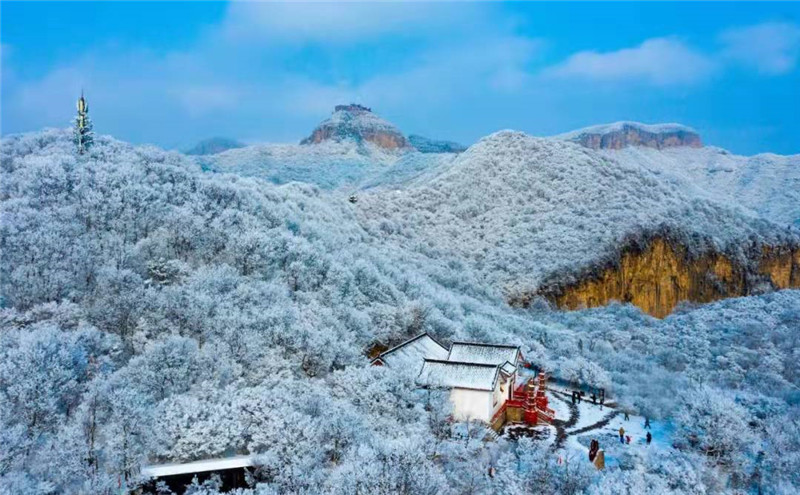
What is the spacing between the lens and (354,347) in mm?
39781

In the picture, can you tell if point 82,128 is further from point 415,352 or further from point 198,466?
point 198,466

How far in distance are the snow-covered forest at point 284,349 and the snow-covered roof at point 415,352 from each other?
205 cm

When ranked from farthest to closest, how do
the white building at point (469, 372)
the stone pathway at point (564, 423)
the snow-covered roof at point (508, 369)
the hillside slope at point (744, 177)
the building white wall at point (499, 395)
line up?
the hillside slope at point (744, 177) → the snow-covered roof at point (508, 369) → the building white wall at point (499, 395) → the white building at point (469, 372) → the stone pathway at point (564, 423)

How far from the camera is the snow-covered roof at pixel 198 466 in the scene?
23609 mm

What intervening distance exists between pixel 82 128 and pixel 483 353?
4796 cm

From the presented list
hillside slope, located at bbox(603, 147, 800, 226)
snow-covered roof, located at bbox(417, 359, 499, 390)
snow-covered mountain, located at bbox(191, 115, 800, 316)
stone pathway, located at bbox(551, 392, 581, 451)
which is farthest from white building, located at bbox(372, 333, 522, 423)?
hillside slope, located at bbox(603, 147, 800, 226)

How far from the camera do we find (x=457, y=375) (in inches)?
1430

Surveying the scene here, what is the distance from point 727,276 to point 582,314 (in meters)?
35.4

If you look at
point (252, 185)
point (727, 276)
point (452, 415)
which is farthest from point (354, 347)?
point (727, 276)

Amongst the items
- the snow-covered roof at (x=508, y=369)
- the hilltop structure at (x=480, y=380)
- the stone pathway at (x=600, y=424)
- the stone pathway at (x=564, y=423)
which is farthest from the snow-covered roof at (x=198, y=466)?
the stone pathway at (x=600, y=424)

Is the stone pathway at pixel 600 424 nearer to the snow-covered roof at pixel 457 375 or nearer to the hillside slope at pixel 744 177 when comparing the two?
the snow-covered roof at pixel 457 375

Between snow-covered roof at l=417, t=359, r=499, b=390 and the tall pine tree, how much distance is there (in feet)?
147

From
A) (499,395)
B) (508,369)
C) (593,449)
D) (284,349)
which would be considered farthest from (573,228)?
(284,349)

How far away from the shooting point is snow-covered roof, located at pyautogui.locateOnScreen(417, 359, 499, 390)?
3531cm
